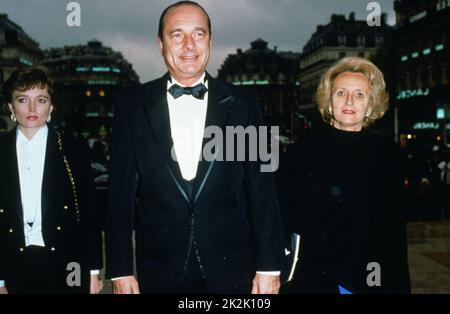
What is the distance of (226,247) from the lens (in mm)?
Answer: 3400

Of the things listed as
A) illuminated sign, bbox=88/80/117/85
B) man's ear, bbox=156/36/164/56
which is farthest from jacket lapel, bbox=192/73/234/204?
illuminated sign, bbox=88/80/117/85

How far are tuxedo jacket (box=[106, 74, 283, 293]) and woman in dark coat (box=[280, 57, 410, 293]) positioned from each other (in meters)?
0.41

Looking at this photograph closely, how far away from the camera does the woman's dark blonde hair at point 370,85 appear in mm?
3822

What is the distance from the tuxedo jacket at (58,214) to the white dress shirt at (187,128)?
3.24ft

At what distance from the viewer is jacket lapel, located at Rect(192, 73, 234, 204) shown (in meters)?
3.29

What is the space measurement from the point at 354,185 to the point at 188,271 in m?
1.31

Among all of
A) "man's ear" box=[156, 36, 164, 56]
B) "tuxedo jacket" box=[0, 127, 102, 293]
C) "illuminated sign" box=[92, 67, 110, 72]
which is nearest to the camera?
"man's ear" box=[156, 36, 164, 56]

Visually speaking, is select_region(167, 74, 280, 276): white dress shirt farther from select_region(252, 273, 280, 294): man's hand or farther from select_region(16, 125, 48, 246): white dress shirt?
select_region(16, 125, 48, 246): white dress shirt

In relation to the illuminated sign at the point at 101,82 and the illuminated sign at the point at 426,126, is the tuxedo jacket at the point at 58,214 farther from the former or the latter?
the illuminated sign at the point at 101,82

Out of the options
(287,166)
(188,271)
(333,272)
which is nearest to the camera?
(188,271)

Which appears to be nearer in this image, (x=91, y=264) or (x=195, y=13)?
(x=195, y=13)
